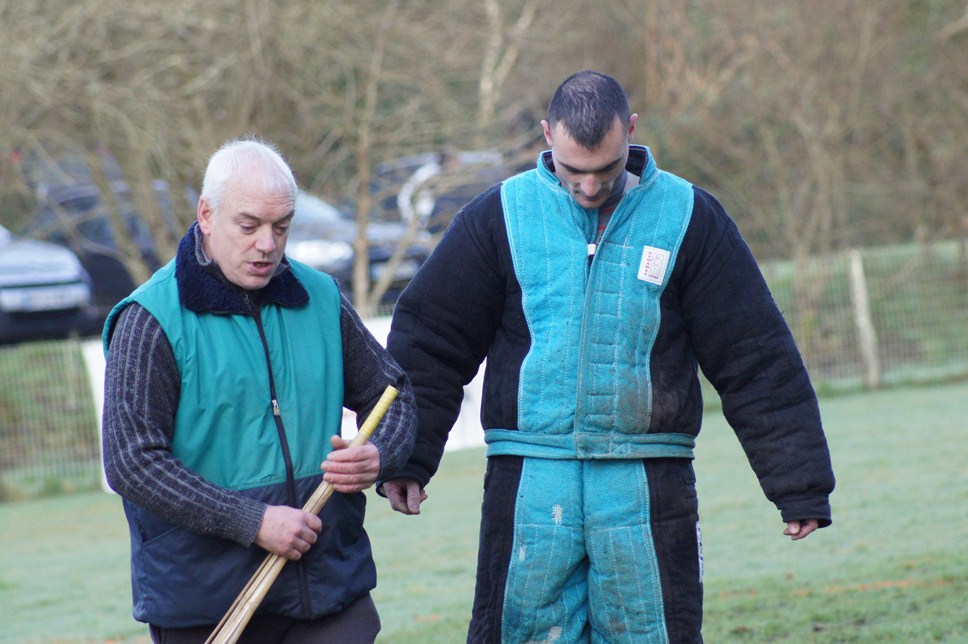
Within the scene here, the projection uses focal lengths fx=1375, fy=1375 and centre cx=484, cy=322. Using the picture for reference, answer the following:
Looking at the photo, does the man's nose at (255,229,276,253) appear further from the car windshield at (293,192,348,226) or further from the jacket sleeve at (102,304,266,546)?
the car windshield at (293,192,348,226)

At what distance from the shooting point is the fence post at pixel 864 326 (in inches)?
620

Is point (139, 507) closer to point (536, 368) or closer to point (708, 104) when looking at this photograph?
point (536, 368)

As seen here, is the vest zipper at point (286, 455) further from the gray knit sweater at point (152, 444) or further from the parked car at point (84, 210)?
the parked car at point (84, 210)

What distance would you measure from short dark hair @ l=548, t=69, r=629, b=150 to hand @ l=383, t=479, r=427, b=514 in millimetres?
1092

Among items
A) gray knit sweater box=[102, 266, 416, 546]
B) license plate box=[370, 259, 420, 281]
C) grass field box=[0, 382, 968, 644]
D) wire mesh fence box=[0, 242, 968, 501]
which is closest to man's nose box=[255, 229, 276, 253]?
gray knit sweater box=[102, 266, 416, 546]

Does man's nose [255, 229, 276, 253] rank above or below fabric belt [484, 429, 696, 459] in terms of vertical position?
above

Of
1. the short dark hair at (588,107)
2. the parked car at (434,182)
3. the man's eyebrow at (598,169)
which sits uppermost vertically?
the short dark hair at (588,107)

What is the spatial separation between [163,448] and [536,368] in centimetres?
103

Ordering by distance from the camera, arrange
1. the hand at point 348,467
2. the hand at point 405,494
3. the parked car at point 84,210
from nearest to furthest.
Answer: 1. the hand at point 348,467
2. the hand at point 405,494
3. the parked car at point 84,210

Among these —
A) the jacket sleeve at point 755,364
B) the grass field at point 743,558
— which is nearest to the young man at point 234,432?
the jacket sleeve at point 755,364

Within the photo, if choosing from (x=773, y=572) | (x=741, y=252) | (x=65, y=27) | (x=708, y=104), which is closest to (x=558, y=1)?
(x=708, y=104)

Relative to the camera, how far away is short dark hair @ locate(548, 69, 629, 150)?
3.47m

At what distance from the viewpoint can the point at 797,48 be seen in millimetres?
17656

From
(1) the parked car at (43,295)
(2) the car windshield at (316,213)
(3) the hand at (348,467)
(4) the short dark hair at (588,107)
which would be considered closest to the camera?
(3) the hand at (348,467)
